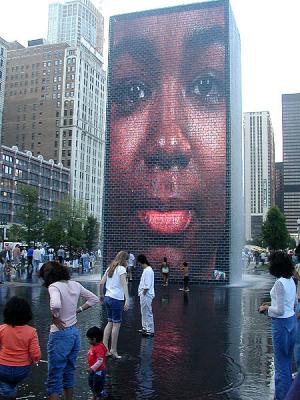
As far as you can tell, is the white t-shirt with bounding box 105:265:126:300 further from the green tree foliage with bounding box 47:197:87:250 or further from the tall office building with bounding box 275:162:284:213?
the tall office building with bounding box 275:162:284:213

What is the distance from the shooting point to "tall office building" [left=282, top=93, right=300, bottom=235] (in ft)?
526

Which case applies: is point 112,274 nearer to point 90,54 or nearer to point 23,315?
point 23,315

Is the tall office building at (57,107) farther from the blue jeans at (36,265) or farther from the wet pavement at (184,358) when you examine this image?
the wet pavement at (184,358)

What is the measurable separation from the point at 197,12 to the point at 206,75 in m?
4.23

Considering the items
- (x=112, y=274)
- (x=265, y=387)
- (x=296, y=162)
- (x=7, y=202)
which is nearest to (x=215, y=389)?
(x=265, y=387)

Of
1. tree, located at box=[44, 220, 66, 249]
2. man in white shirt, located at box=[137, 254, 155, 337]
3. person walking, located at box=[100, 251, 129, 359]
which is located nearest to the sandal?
person walking, located at box=[100, 251, 129, 359]

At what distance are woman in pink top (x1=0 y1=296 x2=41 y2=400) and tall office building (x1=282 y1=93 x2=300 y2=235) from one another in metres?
155

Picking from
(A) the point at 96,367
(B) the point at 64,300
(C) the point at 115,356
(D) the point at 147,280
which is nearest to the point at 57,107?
(D) the point at 147,280

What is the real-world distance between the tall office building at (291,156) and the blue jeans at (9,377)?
155 metres

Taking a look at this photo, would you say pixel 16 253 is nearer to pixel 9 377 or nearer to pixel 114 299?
pixel 114 299

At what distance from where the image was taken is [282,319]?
5.97 meters

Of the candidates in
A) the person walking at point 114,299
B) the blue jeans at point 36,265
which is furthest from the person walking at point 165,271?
the person walking at point 114,299

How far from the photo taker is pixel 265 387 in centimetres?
688

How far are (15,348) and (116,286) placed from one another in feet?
14.0
